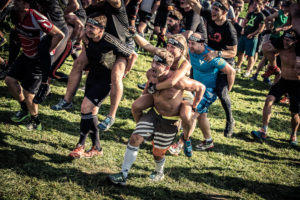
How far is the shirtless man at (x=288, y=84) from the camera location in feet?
17.2

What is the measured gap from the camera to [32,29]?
4012 millimetres

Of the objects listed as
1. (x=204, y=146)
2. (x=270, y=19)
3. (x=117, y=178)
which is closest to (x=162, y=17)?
(x=270, y=19)

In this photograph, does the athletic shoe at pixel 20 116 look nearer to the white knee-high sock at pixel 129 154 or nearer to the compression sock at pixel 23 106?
the compression sock at pixel 23 106

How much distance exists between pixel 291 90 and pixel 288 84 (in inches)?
5.8

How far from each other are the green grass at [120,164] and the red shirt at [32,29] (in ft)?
4.60

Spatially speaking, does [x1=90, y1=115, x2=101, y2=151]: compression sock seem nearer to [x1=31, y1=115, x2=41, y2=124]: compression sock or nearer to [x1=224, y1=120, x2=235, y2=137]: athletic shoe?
[x1=31, y1=115, x2=41, y2=124]: compression sock

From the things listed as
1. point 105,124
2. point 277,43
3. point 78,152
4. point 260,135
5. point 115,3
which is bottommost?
point 78,152

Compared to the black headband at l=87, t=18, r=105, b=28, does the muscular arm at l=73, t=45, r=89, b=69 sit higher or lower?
lower

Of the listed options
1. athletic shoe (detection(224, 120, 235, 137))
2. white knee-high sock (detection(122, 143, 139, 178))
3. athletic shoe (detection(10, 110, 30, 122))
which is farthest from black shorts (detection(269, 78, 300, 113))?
athletic shoe (detection(10, 110, 30, 122))

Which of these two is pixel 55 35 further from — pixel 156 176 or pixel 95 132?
pixel 156 176

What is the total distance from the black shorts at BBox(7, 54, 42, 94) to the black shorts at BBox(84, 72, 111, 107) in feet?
3.13

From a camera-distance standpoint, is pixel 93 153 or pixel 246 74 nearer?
pixel 93 153

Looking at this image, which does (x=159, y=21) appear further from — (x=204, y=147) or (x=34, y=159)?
(x=34, y=159)

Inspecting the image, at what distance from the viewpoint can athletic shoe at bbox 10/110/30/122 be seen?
4602 mm
